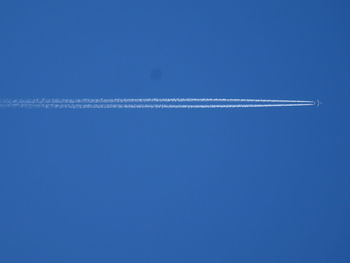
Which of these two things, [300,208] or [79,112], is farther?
[300,208]

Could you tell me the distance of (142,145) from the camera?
3.99 feet

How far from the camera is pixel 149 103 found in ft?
3.91

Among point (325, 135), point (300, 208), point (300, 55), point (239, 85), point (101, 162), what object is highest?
point (300, 55)

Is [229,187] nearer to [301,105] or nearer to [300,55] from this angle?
[301,105]

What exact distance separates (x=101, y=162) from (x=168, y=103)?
1.05 feet

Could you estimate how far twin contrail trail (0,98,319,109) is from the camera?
117cm

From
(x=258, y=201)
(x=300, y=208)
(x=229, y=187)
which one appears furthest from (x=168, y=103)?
(x=300, y=208)

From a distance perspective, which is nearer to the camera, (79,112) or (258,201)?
(79,112)

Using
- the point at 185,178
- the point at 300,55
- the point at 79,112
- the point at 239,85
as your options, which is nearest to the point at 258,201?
the point at 185,178

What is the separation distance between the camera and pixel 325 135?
4.14 feet

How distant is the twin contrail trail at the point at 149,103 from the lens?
1.17 m

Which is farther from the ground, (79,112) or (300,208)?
(79,112)

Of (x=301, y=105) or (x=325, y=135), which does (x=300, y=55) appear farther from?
(x=325, y=135)

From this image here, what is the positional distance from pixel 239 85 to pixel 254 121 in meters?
0.14
